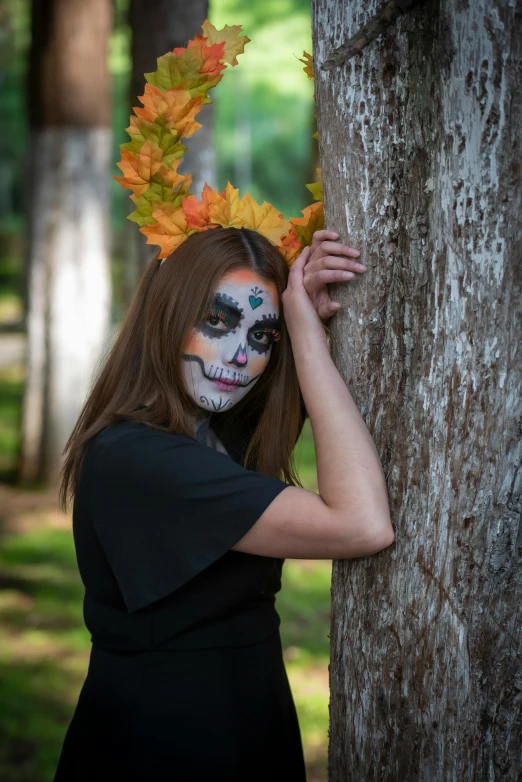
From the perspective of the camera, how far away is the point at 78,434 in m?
2.23

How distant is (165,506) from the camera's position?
6.39ft

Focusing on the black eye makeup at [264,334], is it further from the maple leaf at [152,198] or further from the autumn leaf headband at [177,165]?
the maple leaf at [152,198]

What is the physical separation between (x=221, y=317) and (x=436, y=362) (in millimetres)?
593

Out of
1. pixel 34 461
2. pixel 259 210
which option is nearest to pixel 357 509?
pixel 259 210

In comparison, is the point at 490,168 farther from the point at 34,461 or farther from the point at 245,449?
the point at 34,461

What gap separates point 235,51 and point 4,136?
30.9 m

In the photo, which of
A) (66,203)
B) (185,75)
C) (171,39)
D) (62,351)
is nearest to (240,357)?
(185,75)

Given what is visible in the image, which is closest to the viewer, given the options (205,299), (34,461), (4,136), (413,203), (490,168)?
(490,168)

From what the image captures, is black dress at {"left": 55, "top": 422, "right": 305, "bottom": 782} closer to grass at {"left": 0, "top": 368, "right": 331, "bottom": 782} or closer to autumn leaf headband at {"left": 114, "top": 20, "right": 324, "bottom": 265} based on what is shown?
autumn leaf headband at {"left": 114, "top": 20, "right": 324, "bottom": 265}

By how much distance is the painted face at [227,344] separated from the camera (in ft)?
7.22

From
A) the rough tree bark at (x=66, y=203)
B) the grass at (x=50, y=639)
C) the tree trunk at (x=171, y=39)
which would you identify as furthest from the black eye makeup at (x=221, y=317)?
the rough tree bark at (x=66, y=203)

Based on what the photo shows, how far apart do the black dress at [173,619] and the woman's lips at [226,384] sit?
23cm

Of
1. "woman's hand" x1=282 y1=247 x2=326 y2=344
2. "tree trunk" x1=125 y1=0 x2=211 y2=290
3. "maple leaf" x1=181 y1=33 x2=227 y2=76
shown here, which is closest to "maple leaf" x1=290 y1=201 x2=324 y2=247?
"woman's hand" x1=282 y1=247 x2=326 y2=344

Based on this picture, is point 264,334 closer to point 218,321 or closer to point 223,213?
point 218,321
